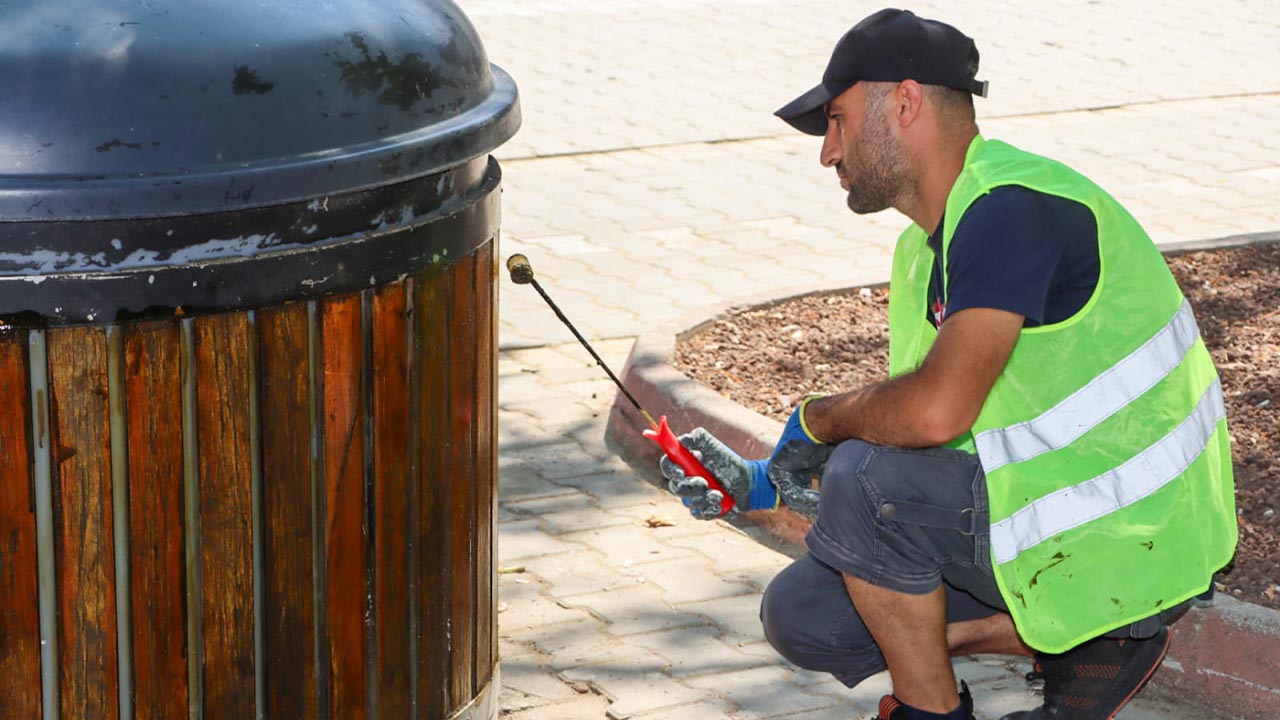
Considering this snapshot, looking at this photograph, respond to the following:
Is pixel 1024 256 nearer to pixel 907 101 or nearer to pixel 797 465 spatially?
pixel 907 101

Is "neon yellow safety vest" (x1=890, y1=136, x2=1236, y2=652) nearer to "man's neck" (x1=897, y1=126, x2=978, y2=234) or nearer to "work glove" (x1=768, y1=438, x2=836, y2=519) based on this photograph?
"man's neck" (x1=897, y1=126, x2=978, y2=234)

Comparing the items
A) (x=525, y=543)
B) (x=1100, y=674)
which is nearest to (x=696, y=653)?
(x=525, y=543)

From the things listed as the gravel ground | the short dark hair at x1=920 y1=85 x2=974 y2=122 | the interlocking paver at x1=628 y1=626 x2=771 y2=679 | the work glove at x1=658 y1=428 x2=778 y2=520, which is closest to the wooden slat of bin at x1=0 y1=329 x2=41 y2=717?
the work glove at x1=658 y1=428 x2=778 y2=520

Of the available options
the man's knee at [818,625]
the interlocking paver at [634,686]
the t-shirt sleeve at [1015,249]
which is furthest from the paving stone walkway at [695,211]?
the t-shirt sleeve at [1015,249]

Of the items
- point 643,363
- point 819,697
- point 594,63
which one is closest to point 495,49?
point 594,63

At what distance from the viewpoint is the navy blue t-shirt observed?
2744 millimetres

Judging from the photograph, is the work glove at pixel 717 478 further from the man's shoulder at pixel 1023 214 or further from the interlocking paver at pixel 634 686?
the man's shoulder at pixel 1023 214

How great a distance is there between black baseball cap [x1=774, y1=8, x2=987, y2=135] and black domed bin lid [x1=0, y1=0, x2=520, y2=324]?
815mm

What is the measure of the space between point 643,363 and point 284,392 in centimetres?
268

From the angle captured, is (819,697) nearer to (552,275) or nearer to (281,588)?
(281,588)

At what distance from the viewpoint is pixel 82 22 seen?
7.24 feet

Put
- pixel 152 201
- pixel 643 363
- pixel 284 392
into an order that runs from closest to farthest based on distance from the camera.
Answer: pixel 152 201 < pixel 284 392 < pixel 643 363

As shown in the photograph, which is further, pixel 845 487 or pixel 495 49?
pixel 495 49

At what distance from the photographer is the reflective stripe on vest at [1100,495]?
112 inches
